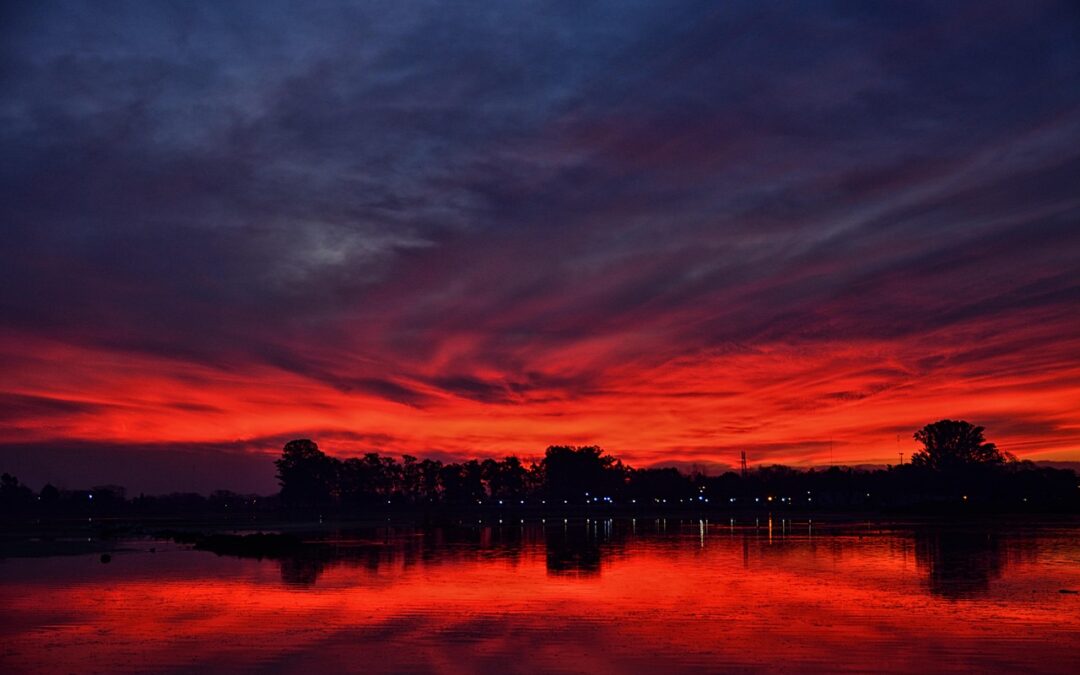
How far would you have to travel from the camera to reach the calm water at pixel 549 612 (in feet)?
96.4

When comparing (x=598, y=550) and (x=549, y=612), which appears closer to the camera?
(x=549, y=612)

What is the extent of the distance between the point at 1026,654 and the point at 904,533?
8088 cm

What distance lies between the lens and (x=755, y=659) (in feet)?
94.8

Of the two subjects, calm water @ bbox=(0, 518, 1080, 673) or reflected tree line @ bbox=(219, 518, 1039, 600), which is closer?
calm water @ bbox=(0, 518, 1080, 673)

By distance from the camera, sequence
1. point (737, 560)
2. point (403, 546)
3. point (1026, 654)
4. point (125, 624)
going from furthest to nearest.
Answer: point (403, 546), point (737, 560), point (125, 624), point (1026, 654)

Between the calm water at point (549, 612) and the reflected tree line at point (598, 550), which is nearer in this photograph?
the calm water at point (549, 612)

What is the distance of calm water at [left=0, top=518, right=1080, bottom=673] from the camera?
96.4 ft

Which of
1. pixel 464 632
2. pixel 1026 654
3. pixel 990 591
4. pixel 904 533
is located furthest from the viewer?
pixel 904 533

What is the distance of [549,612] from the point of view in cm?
4025

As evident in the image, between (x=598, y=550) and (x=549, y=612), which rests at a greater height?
(x=549, y=612)

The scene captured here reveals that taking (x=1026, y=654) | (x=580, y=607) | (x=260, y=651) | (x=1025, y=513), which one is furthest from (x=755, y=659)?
(x=1025, y=513)

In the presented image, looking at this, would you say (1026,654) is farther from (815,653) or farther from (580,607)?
(580,607)

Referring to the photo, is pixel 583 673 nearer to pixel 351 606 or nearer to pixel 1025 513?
pixel 351 606

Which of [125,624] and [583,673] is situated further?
[125,624]
